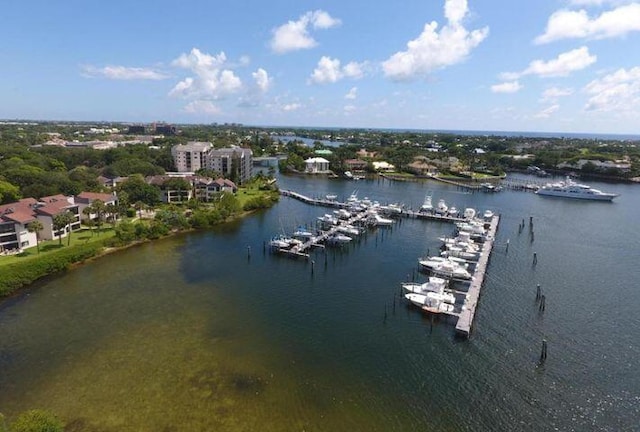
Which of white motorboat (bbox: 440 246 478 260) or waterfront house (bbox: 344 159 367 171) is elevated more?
waterfront house (bbox: 344 159 367 171)

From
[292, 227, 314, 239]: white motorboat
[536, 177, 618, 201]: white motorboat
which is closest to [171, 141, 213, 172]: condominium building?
[292, 227, 314, 239]: white motorboat

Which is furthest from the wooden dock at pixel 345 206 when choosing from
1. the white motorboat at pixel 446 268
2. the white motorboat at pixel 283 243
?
the white motorboat at pixel 283 243

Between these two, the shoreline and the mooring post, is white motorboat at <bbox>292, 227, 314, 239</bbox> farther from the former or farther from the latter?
the mooring post

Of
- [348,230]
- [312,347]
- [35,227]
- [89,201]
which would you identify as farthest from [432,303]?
[89,201]

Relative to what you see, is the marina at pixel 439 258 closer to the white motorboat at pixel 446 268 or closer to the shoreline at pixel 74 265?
the white motorboat at pixel 446 268

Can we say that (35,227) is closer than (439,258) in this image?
Yes

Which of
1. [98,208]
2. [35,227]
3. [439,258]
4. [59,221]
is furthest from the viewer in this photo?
[98,208]

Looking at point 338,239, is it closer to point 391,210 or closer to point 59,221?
point 391,210
